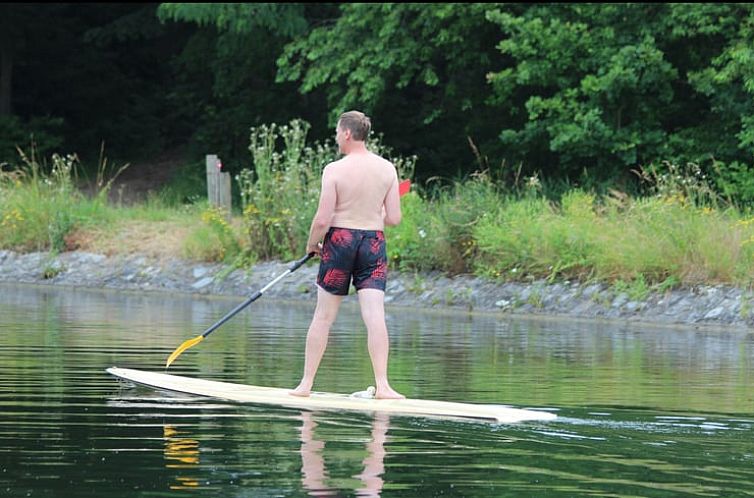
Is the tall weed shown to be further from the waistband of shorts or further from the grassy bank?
the waistband of shorts

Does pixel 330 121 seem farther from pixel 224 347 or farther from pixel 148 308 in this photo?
pixel 224 347

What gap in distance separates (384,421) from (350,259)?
1.33 meters

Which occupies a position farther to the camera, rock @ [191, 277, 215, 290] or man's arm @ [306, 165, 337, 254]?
rock @ [191, 277, 215, 290]

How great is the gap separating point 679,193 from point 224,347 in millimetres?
8556

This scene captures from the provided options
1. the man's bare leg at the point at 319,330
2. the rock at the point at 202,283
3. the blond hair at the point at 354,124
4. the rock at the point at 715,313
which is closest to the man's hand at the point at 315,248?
the man's bare leg at the point at 319,330

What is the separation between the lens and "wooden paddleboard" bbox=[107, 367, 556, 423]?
1020cm

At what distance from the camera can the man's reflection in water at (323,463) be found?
7.76 meters

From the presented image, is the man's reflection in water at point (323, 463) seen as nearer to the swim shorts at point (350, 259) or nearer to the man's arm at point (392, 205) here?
the swim shorts at point (350, 259)

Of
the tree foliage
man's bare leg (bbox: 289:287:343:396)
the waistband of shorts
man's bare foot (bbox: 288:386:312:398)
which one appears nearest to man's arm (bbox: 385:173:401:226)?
the waistband of shorts

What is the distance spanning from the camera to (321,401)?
10.9 meters

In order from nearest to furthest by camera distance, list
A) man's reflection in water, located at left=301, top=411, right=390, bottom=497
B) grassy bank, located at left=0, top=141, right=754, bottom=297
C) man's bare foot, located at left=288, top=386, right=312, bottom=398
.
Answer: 1. man's reflection in water, located at left=301, top=411, right=390, bottom=497
2. man's bare foot, located at left=288, top=386, right=312, bottom=398
3. grassy bank, located at left=0, top=141, right=754, bottom=297

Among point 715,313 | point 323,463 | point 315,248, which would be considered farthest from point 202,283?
point 323,463

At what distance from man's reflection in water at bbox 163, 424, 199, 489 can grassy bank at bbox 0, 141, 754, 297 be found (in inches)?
447

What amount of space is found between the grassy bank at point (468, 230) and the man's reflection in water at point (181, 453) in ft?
37.3
